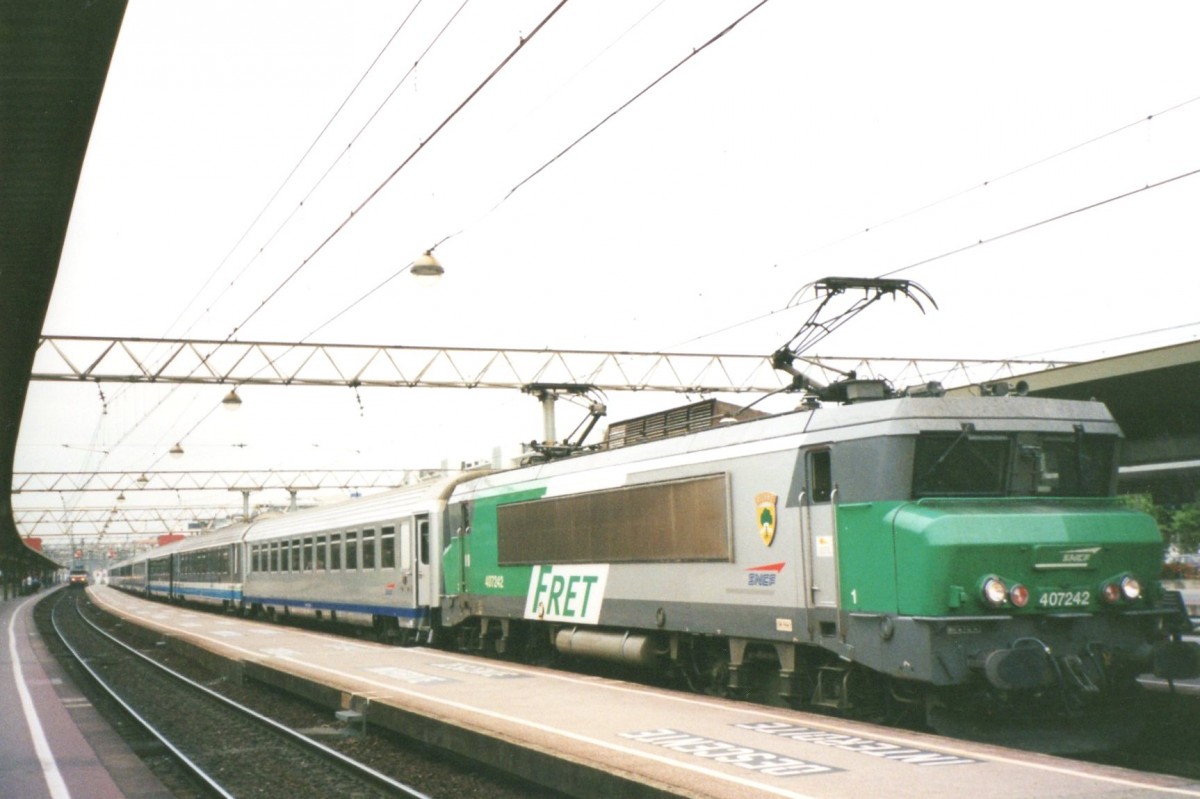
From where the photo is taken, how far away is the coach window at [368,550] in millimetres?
25969

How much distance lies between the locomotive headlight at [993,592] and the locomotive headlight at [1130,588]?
132 cm

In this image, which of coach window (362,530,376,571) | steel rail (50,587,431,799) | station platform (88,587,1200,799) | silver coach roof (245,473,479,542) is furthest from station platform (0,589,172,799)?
silver coach roof (245,473,479,542)

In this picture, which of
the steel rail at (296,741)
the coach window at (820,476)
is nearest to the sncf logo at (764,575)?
the coach window at (820,476)

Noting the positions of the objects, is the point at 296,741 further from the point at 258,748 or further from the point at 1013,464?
the point at 1013,464

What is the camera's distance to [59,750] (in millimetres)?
13656

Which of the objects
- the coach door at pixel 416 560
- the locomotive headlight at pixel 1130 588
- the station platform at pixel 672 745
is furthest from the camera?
the coach door at pixel 416 560

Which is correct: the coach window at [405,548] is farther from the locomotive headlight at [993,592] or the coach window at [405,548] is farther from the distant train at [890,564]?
the locomotive headlight at [993,592]

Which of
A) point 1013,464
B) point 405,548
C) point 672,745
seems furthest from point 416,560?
point 1013,464

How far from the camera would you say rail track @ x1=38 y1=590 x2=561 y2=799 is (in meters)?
11.5

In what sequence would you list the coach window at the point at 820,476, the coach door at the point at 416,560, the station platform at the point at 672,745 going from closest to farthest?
the station platform at the point at 672,745 → the coach window at the point at 820,476 → the coach door at the point at 416,560

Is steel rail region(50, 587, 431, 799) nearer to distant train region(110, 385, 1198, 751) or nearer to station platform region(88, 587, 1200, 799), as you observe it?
station platform region(88, 587, 1200, 799)

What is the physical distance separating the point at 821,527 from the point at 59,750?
29.6 feet

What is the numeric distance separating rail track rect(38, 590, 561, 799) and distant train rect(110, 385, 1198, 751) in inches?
131

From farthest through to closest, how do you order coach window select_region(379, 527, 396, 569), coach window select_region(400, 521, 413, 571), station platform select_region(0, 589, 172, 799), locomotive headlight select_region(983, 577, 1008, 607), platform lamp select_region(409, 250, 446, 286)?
coach window select_region(379, 527, 396, 569)
coach window select_region(400, 521, 413, 571)
platform lamp select_region(409, 250, 446, 286)
station platform select_region(0, 589, 172, 799)
locomotive headlight select_region(983, 577, 1008, 607)
